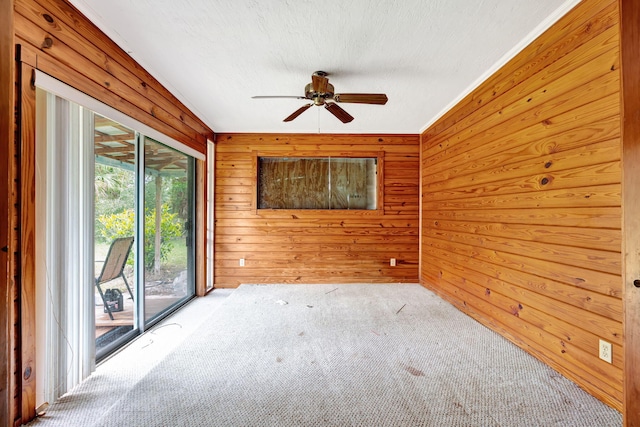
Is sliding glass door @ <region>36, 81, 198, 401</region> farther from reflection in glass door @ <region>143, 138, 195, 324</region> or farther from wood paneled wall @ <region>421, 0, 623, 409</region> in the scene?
wood paneled wall @ <region>421, 0, 623, 409</region>

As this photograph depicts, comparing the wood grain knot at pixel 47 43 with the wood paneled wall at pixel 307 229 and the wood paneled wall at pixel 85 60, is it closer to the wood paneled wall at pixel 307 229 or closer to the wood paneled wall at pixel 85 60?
the wood paneled wall at pixel 85 60

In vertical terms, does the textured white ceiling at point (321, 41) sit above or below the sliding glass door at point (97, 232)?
above

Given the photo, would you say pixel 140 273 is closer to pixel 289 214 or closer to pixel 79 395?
pixel 79 395

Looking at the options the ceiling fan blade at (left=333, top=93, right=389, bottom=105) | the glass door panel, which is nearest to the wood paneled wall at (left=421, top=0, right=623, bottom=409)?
the ceiling fan blade at (left=333, top=93, right=389, bottom=105)

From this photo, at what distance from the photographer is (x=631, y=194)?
2.73ft

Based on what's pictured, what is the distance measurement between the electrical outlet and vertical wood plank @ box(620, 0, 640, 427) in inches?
29.5

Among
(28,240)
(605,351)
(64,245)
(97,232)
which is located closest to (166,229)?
(97,232)

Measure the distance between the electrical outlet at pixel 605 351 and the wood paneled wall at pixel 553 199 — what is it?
0.03 meters

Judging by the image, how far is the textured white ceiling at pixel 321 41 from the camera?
156 centimetres

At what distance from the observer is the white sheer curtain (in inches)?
56.2

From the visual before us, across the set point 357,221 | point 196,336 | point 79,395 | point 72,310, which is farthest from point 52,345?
point 357,221

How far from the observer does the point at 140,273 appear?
93.8 inches

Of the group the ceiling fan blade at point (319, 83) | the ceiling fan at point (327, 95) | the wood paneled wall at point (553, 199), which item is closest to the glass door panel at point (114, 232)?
the ceiling fan at point (327, 95)

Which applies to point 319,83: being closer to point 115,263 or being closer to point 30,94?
point 30,94
